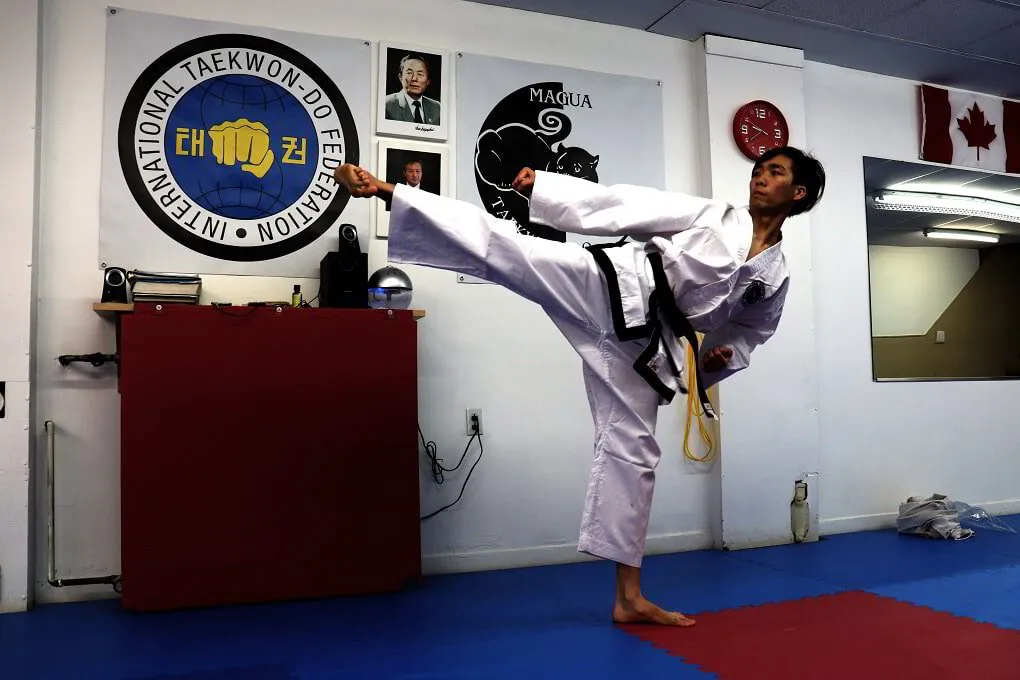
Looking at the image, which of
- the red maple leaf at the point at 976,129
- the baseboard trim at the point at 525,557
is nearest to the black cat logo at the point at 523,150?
the baseboard trim at the point at 525,557

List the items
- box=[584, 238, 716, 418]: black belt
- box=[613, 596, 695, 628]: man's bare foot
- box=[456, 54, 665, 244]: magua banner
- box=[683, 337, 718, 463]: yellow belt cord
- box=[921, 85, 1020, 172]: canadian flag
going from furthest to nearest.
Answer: box=[921, 85, 1020, 172]: canadian flag
box=[683, 337, 718, 463]: yellow belt cord
box=[456, 54, 665, 244]: magua banner
box=[613, 596, 695, 628]: man's bare foot
box=[584, 238, 716, 418]: black belt

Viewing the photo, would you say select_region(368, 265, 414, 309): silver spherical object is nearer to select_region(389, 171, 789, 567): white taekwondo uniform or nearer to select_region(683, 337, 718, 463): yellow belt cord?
select_region(389, 171, 789, 567): white taekwondo uniform

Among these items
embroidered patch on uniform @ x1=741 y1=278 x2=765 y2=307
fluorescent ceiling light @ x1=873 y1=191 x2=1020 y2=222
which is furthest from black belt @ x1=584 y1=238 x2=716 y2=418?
fluorescent ceiling light @ x1=873 y1=191 x2=1020 y2=222

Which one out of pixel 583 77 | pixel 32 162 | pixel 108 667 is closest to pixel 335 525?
pixel 108 667

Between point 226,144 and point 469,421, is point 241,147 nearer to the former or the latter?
point 226,144

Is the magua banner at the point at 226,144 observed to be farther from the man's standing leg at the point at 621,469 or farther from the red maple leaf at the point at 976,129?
the red maple leaf at the point at 976,129

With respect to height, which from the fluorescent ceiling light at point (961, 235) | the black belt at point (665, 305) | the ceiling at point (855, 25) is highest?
the ceiling at point (855, 25)

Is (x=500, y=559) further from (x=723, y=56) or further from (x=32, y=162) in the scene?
(x=723, y=56)

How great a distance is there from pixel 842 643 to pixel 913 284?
3.07 metres

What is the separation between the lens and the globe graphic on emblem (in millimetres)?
3086

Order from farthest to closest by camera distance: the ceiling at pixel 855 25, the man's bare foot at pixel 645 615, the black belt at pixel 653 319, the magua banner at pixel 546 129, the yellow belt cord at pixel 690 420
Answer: the yellow belt cord at pixel 690 420 → the ceiling at pixel 855 25 → the magua banner at pixel 546 129 → the man's bare foot at pixel 645 615 → the black belt at pixel 653 319

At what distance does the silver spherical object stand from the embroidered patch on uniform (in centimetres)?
127

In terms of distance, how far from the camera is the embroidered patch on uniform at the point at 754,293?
8.16ft

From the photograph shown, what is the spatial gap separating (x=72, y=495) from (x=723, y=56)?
3.58 m
